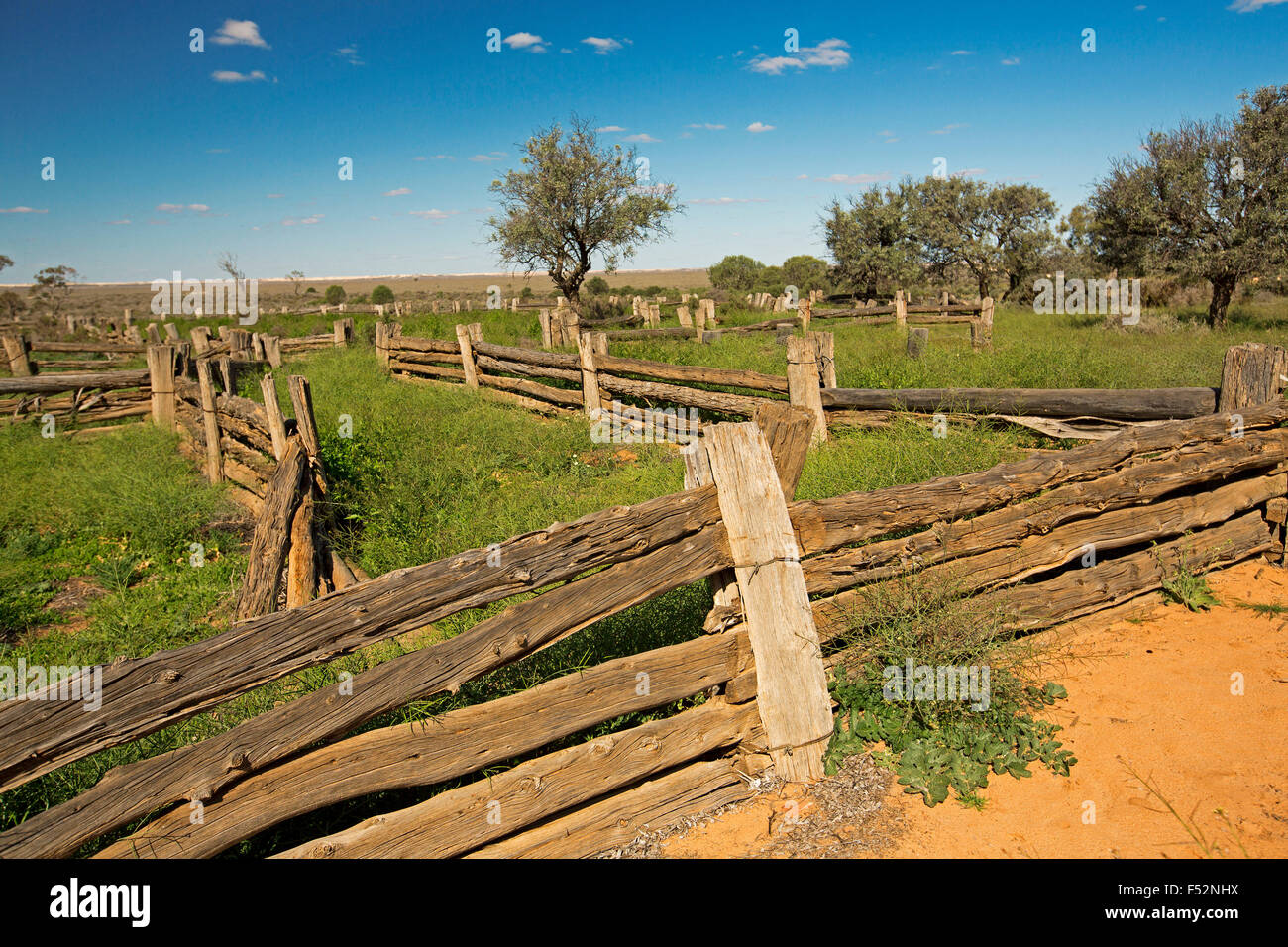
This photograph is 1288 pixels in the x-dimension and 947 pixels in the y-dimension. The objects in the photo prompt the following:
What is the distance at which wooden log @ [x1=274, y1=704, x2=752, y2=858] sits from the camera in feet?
7.86

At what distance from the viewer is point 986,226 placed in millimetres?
31031

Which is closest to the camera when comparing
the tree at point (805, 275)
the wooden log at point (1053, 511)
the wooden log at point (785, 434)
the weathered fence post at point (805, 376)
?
the wooden log at point (785, 434)

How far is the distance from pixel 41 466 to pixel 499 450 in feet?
17.7

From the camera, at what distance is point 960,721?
3.11 metres

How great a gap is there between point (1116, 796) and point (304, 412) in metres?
5.10

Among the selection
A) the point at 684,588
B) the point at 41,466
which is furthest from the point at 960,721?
the point at 41,466

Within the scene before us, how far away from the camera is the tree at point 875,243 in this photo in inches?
1225

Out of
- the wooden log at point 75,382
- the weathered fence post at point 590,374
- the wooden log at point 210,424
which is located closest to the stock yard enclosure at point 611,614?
the wooden log at point 210,424

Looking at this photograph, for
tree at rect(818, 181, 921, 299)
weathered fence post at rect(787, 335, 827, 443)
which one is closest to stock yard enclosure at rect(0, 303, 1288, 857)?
weathered fence post at rect(787, 335, 827, 443)

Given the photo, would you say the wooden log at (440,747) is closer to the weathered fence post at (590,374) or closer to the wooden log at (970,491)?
the wooden log at (970,491)

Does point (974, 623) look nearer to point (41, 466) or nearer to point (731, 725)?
point (731, 725)

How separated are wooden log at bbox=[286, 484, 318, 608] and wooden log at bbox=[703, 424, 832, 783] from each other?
2.96 m
